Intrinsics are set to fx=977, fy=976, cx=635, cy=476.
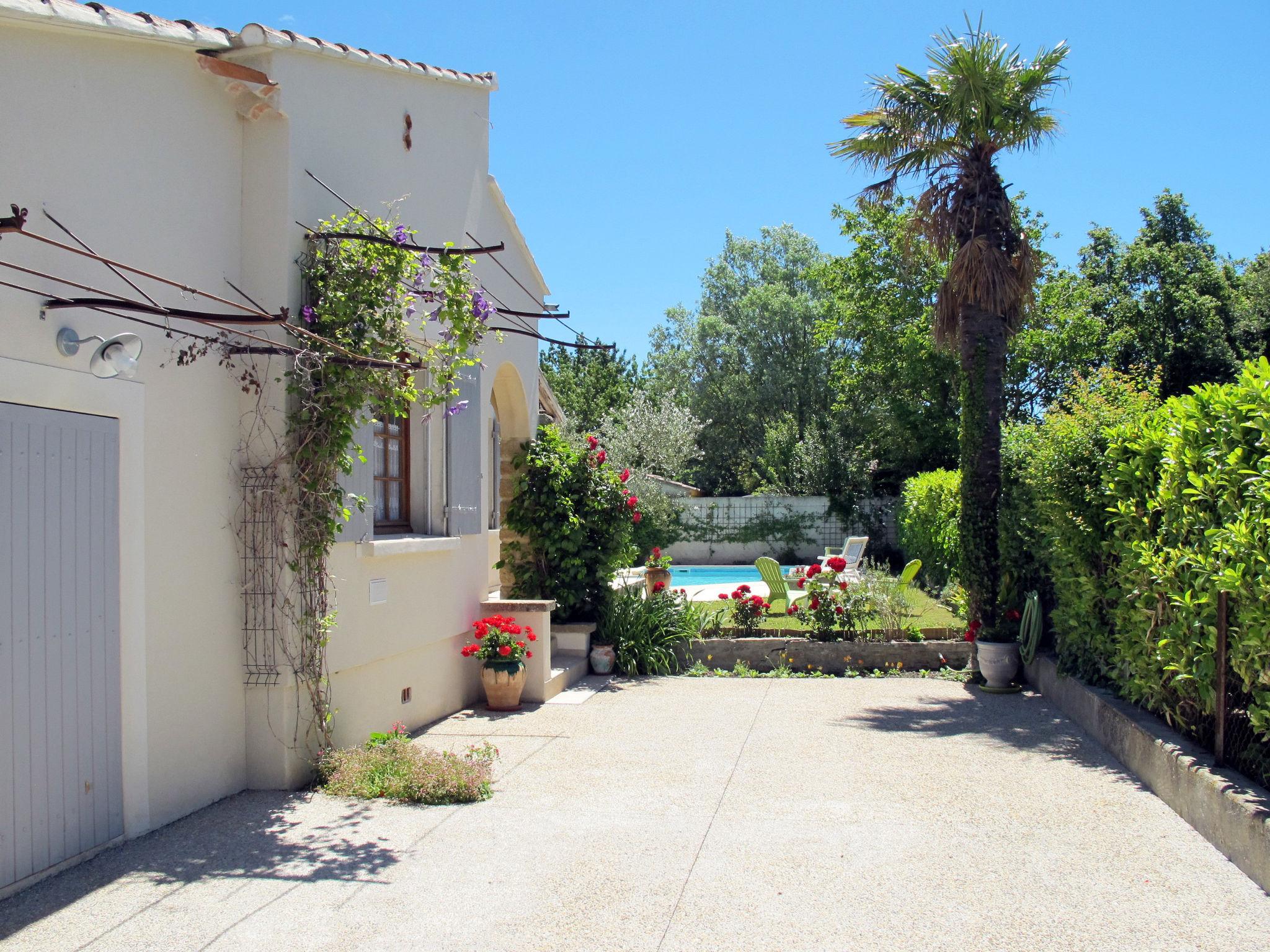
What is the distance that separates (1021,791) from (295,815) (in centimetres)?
461

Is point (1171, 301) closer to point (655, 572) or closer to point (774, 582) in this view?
point (774, 582)

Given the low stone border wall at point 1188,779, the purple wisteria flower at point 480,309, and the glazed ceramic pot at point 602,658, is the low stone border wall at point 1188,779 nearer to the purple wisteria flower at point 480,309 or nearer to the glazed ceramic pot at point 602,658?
the glazed ceramic pot at point 602,658

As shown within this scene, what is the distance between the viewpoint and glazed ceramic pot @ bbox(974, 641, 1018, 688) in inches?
393

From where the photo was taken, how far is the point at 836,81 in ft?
37.0

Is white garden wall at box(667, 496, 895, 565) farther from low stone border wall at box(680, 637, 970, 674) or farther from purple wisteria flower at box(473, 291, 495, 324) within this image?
purple wisteria flower at box(473, 291, 495, 324)

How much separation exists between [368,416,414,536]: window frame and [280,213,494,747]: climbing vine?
48.0 inches

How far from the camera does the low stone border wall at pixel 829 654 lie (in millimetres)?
11375

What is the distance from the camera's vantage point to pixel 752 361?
39812 mm

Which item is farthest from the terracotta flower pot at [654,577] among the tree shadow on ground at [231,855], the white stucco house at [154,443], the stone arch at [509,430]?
the tree shadow on ground at [231,855]

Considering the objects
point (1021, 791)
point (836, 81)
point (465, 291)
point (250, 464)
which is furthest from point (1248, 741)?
point (836, 81)

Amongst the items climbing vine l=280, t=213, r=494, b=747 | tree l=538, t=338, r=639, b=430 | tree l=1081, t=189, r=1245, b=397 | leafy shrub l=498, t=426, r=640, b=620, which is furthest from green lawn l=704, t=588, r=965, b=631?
tree l=538, t=338, r=639, b=430

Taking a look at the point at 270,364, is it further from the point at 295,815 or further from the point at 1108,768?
the point at 1108,768

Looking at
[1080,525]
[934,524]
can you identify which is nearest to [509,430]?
[1080,525]

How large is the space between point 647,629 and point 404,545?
4486 millimetres
